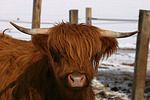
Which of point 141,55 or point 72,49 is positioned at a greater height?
point 72,49

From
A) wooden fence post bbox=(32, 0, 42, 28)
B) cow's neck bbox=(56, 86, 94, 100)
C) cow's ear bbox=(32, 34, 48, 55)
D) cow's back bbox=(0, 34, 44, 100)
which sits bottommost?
cow's neck bbox=(56, 86, 94, 100)

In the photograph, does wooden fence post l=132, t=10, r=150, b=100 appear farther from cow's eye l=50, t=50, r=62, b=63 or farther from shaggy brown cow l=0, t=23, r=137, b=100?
cow's eye l=50, t=50, r=62, b=63

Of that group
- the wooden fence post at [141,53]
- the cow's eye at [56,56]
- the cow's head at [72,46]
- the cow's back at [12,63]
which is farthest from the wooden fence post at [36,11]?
the cow's eye at [56,56]

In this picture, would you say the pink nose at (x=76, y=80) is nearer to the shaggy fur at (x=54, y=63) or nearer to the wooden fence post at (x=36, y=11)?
the shaggy fur at (x=54, y=63)

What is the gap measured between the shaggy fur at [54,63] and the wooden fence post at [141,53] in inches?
46.9

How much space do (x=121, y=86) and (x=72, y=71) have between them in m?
3.82

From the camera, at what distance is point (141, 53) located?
3592 mm

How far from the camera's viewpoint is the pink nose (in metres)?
1.90

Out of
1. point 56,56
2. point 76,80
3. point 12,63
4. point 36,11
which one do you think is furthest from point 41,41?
point 36,11

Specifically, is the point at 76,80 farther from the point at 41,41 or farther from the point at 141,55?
the point at 141,55

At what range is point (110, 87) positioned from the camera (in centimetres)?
548

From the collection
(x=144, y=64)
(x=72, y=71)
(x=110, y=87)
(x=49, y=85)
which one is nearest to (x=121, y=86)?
(x=110, y=87)

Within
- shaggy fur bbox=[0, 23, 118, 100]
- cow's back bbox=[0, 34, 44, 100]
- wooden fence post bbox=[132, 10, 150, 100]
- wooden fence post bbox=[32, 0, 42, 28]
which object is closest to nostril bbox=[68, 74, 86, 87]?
shaggy fur bbox=[0, 23, 118, 100]

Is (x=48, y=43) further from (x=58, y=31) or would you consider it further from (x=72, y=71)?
(x=72, y=71)
